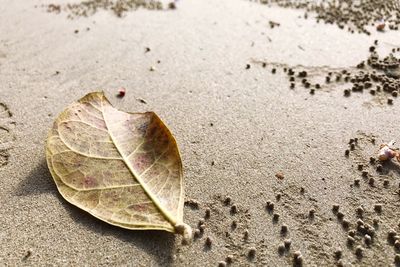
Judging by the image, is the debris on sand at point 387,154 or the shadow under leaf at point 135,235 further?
the debris on sand at point 387,154

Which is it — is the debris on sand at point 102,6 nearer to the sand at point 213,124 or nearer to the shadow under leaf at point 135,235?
the sand at point 213,124

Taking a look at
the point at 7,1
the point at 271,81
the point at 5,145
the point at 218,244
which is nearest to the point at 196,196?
the point at 218,244

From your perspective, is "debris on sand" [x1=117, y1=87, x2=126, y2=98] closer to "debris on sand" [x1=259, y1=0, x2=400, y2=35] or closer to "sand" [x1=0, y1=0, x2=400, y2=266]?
"sand" [x1=0, y1=0, x2=400, y2=266]

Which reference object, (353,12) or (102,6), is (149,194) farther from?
(353,12)

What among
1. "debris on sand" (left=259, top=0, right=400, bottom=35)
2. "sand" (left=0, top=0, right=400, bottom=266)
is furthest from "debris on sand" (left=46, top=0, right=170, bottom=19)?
"debris on sand" (left=259, top=0, right=400, bottom=35)

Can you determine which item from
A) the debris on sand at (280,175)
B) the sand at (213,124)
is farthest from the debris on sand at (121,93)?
the debris on sand at (280,175)
